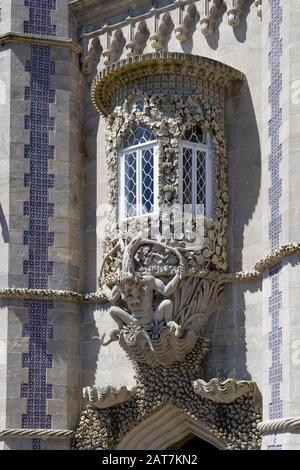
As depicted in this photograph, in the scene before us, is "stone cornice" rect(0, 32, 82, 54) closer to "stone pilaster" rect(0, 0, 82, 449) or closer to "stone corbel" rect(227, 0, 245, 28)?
"stone pilaster" rect(0, 0, 82, 449)

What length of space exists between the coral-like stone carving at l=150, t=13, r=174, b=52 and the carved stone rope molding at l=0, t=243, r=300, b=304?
11.9 feet

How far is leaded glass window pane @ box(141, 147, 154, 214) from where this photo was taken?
21.5 metres

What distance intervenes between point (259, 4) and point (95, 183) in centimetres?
373

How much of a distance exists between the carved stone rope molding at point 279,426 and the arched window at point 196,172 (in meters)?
3.16

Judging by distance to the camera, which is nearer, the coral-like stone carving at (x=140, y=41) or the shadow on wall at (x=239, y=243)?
the shadow on wall at (x=239, y=243)

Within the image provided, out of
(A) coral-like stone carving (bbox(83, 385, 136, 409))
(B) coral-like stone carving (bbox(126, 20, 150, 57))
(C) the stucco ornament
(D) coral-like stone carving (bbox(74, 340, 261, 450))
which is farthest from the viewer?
(B) coral-like stone carving (bbox(126, 20, 150, 57))

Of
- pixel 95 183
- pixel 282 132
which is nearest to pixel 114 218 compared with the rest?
pixel 95 183

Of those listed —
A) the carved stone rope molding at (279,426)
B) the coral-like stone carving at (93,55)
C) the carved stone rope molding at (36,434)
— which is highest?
the coral-like stone carving at (93,55)

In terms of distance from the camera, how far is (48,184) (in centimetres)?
2272

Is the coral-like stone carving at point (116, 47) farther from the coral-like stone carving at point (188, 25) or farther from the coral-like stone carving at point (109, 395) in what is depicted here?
the coral-like stone carving at point (109, 395)

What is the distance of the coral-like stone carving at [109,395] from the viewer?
21562 millimetres

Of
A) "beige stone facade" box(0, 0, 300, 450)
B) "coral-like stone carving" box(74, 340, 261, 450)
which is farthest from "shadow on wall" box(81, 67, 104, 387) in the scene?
"coral-like stone carving" box(74, 340, 261, 450)

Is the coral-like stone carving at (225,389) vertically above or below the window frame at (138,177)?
below

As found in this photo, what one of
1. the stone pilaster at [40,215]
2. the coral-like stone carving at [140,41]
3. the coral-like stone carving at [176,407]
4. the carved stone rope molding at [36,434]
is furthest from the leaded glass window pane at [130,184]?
the carved stone rope molding at [36,434]
